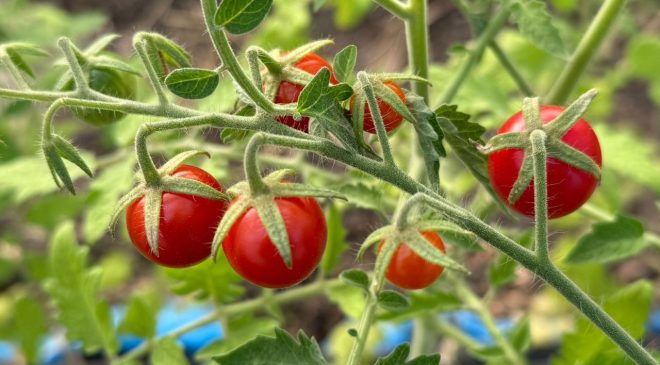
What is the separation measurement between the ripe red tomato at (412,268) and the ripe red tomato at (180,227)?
0.26 m

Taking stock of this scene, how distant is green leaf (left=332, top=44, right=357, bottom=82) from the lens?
0.98 meters

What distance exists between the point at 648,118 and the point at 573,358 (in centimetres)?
237

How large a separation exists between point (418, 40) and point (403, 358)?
52cm

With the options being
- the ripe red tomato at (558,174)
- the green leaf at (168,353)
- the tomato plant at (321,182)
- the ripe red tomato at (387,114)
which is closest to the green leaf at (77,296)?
the tomato plant at (321,182)

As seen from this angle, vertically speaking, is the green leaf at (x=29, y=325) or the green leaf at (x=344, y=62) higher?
the green leaf at (x=344, y=62)

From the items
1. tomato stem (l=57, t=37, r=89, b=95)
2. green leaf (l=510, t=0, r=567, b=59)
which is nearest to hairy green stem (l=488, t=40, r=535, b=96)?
green leaf (l=510, t=0, r=567, b=59)

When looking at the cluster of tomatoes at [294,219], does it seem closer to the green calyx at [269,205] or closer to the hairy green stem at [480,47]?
the green calyx at [269,205]

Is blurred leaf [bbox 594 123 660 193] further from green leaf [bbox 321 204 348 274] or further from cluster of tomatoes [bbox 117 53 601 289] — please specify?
cluster of tomatoes [bbox 117 53 601 289]

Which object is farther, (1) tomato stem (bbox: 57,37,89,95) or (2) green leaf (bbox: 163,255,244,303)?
(2) green leaf (bbox: 163,255,244,303)

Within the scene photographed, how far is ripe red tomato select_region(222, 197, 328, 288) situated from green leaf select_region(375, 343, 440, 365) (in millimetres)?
147

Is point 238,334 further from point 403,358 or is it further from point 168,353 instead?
point 403,358

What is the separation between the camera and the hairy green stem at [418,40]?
1191mm

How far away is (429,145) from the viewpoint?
989 mm

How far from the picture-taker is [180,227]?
0.94 metres
